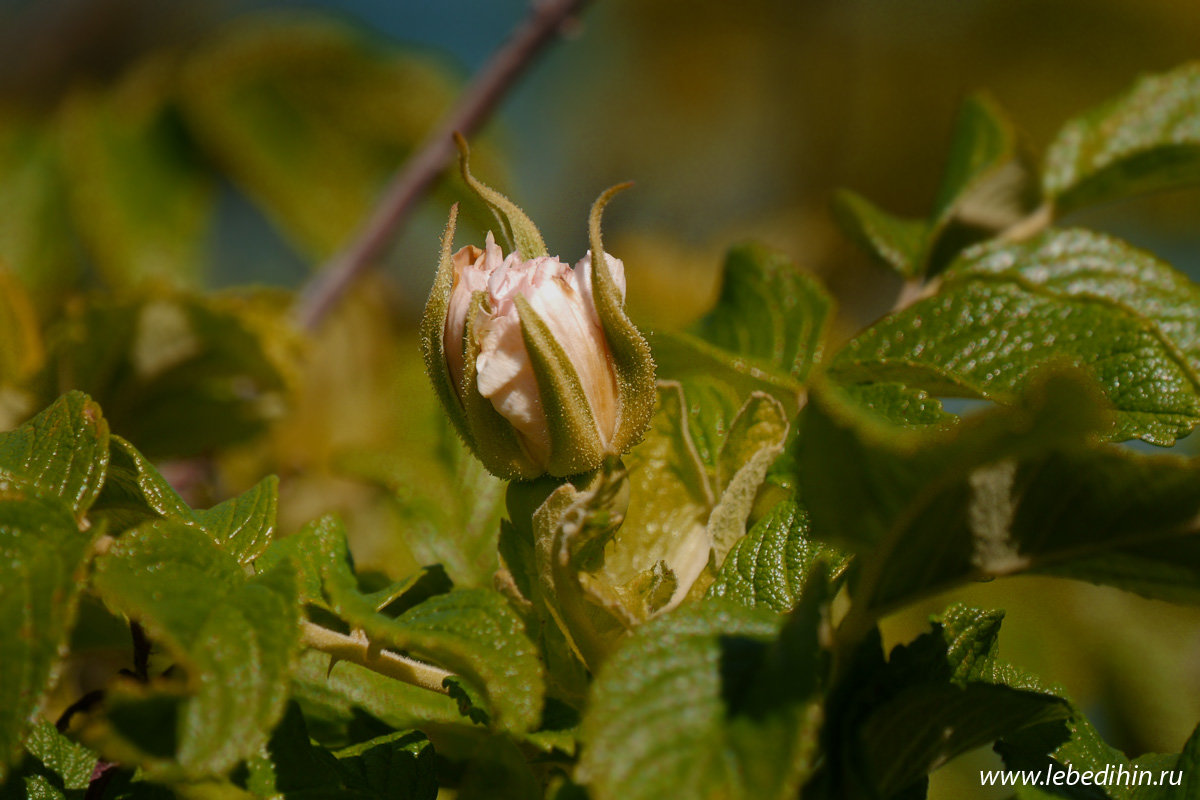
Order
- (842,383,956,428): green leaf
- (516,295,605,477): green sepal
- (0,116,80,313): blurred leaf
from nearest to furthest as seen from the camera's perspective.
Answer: (516,295,605,477): green sepal → (842,383,956,428): green leaf → (0,116,80,313): blurred leaf

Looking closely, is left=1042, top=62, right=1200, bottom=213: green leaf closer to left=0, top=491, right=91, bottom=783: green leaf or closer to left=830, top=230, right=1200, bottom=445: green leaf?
left=830, top=230, right=1200, bottom=445: green leaf

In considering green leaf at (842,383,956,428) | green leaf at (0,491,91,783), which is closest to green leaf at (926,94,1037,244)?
green leaf at (842,383,956,428)

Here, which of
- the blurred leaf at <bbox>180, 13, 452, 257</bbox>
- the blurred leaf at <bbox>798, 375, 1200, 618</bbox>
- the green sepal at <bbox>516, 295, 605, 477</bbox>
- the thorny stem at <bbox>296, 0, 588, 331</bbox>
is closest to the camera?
the blurred leaf at <bbox>798, 375, 1200, 618</bbox>

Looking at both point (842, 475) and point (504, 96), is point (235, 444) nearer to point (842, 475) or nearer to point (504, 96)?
point (504, 96)

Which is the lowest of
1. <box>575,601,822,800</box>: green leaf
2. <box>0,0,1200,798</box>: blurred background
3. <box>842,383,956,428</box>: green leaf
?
<box>0,0,1200,798</box>: blurred background

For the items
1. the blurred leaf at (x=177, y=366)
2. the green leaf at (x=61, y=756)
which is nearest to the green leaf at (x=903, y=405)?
the green leaf at (x=61, y=756)

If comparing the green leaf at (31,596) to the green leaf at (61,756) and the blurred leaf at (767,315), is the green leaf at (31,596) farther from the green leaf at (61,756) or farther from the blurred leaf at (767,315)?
the blurred leaf at (767,315)

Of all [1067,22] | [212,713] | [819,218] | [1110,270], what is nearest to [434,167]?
[1110,270]
